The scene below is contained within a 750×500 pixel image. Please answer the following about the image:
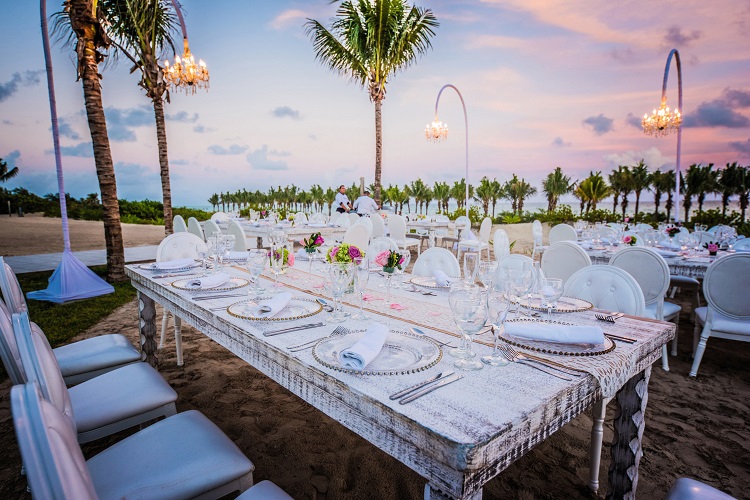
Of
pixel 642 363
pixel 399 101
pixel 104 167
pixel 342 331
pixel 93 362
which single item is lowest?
pixel 93 362

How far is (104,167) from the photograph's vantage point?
5500 mm

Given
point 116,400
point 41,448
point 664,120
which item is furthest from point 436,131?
point 41,448

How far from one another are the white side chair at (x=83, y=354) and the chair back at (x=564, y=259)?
3064 millimetres

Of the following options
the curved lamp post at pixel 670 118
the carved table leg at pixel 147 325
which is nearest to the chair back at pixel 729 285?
the carved table leg at pixel 147 325

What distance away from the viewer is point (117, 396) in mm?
1607

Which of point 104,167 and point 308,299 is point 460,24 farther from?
point 308,299

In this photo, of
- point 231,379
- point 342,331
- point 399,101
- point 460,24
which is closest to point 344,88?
point 399,101

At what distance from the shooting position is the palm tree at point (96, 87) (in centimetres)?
511

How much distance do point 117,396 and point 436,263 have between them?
1.98 meters

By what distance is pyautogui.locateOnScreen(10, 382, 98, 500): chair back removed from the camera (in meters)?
0.51

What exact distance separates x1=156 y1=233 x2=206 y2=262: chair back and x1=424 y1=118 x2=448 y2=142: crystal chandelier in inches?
327

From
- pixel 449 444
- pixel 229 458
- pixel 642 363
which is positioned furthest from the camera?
pixel 642 363

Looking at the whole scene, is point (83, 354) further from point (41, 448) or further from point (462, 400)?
point (462, 400)

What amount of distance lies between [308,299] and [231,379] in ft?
5.00
